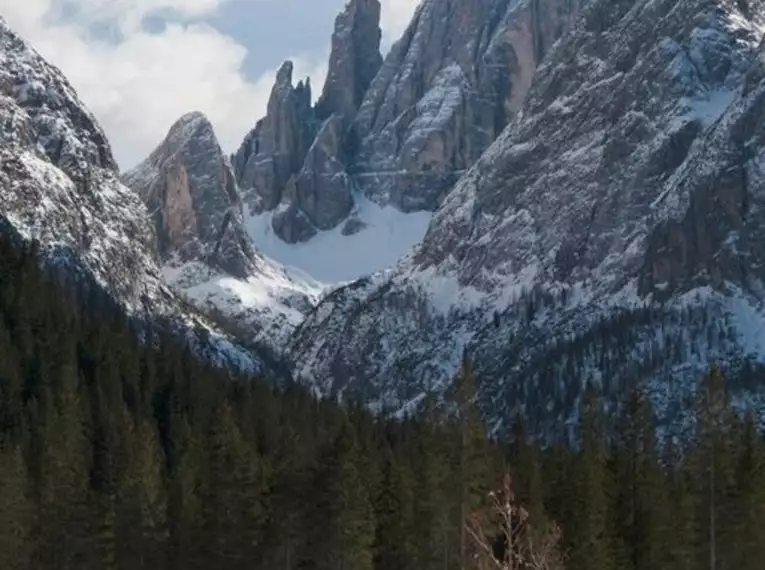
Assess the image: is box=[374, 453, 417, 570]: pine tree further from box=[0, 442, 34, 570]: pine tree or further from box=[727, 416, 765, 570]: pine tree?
box=[0, 442, 34, 570]: pine tree

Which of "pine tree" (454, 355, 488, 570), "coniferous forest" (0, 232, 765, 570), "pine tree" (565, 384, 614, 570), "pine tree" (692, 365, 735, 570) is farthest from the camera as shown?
"pine tree" (692, 365, 735, 570)

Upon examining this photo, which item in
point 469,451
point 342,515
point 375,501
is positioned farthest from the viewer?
point 375,501

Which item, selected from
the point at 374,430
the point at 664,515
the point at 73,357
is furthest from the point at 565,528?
the point at 73,357

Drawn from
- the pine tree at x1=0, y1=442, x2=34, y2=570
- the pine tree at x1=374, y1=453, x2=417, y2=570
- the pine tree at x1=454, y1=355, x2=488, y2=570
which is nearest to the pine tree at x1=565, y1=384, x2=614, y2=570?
the pine tree at x1=454, y1=355, x2=488, y2=570

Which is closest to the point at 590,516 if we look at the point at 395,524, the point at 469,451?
the point at 469,451

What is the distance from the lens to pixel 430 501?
84062 millimetres

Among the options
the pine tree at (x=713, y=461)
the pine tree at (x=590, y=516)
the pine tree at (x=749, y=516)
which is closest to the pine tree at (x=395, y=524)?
the pine tree at (x=590, y=516)

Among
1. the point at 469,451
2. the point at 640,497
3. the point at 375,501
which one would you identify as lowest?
the point at 469,451

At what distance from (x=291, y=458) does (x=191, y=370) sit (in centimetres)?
4297

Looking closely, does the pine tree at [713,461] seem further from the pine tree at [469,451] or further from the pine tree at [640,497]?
the pine tree at [469,451]

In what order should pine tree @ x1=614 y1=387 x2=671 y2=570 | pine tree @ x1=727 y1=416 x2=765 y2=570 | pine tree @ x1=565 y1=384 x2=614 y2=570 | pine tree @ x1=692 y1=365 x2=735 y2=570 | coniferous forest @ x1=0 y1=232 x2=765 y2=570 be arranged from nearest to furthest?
1. pine tree @ x1=565 y1=384 x2=614 y2=570
2. coniferous forest @ x1=0 y1=232 x2=765 y2=570
3. pine tree @ x1=727 y1=416 x2=765 y2=570
4. pine tree @ x1=692 y1=365 x2=735 y2=570
5. pine tree @ x1=614 y1=387 x2=671 y2=570

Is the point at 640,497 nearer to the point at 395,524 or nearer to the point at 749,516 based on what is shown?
the point at 749,516

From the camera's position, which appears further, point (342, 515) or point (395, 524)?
point (395, 524)

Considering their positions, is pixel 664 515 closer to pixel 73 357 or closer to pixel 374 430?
pixel 374 430
